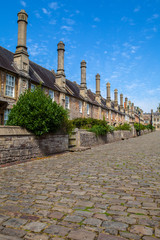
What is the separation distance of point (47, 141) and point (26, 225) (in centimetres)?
857

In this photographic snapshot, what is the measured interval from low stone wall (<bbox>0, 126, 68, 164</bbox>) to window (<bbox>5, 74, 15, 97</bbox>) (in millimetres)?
8328

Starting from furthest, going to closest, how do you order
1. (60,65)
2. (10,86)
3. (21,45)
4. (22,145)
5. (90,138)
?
(60,65) → (21,45) → (10,86) → (90,138) → (22,145)

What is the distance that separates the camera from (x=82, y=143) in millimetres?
16000

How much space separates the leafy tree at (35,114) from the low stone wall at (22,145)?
1.70ft

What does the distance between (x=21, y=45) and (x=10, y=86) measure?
175 inches

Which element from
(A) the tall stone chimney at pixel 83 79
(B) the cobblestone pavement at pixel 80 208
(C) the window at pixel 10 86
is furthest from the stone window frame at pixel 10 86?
(A) the tall stone chimney at pixel 83 79

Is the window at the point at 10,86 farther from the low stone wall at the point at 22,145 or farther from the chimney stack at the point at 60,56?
the chimney stack at the point at 60,56

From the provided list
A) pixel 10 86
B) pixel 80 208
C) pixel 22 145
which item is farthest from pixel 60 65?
pixel 80 208

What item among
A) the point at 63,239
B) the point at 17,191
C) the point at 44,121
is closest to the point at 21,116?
the point at 44,121

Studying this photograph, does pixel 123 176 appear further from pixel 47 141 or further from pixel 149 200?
pixel 47 141

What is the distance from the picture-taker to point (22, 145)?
29.9ft

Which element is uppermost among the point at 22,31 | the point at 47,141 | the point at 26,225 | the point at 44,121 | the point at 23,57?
the point at 22,31

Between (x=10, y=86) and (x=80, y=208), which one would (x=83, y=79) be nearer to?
(x=10, y=86)

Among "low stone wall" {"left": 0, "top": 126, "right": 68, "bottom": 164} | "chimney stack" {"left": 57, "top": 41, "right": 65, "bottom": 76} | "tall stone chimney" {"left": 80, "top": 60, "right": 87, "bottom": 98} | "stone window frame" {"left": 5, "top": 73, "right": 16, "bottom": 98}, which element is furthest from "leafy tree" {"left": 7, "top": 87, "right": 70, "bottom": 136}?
"tall stone chimney" {"left": 80, "top": 60, "right": 87, "bottom": 98}
